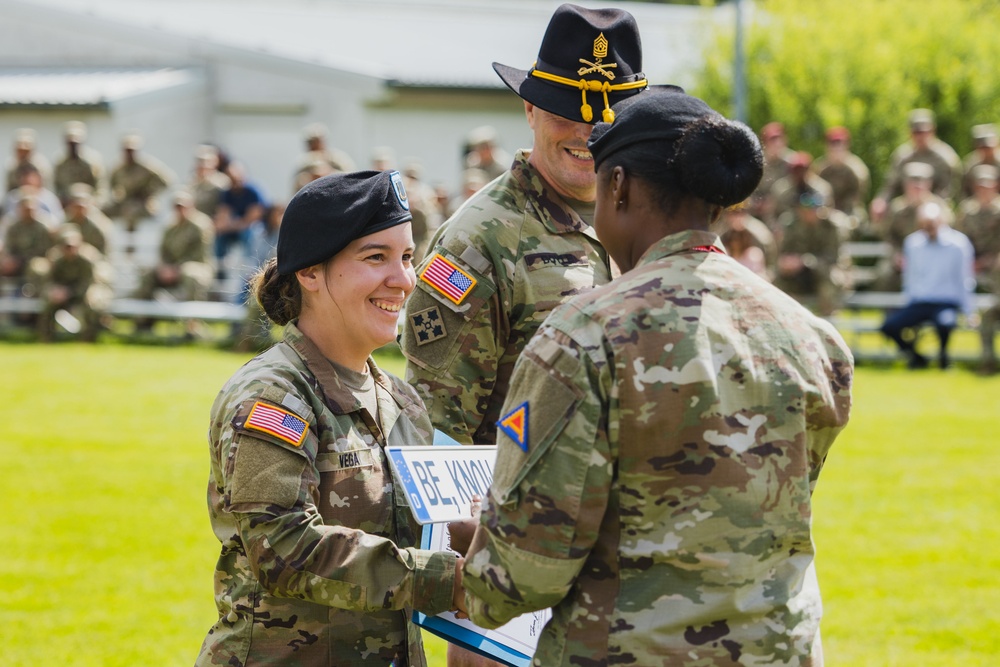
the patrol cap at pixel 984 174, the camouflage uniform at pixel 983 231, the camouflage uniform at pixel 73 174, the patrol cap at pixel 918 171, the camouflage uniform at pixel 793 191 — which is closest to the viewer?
the camouflage uniform at pixel 983 231

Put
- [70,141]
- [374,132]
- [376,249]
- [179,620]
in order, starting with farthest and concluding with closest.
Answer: [374,132], [70,141], [179,620], [376,249]

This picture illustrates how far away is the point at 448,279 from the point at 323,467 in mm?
989

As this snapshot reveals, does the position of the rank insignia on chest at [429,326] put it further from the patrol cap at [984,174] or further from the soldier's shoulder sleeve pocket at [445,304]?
the patrol cap at [984,174]

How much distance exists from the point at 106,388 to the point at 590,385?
1300 cm

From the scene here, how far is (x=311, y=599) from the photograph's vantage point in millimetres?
2975

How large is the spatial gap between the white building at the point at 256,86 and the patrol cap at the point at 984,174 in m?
11.7

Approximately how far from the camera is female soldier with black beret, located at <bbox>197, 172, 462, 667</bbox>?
2941 millimetres

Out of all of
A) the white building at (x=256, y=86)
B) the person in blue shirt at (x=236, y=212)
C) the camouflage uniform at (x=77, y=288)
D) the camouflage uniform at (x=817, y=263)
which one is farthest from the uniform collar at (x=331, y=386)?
the white building at (x=256, y=86)

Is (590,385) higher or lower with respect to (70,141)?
higher


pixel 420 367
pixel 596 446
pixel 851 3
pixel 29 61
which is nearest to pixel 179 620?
pixel 420 367

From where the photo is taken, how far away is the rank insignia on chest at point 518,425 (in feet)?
8.21

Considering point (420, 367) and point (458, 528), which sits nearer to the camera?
point (458, 528)

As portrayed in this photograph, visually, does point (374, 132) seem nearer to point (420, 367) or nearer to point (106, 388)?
point (106, 388)

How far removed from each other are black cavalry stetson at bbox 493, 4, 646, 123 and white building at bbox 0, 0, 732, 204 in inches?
859
